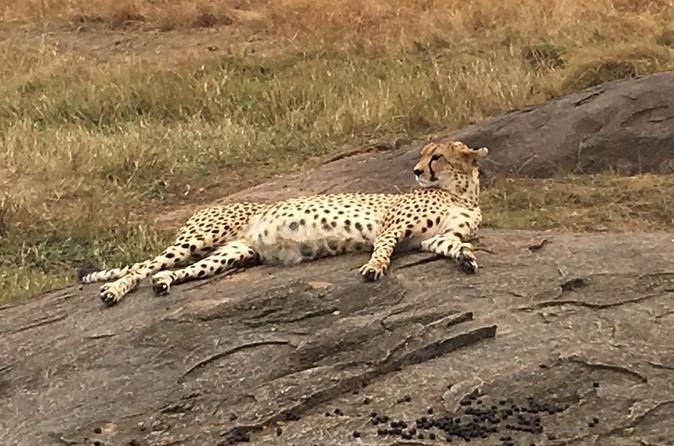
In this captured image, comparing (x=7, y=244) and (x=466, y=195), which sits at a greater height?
(x=466, y=195)

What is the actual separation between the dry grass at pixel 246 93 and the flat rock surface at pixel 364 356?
2025mm

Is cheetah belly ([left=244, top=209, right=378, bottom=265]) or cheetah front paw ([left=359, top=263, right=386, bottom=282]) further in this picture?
cheetah belly ([left=244, top=209, right=378, bottom=265])

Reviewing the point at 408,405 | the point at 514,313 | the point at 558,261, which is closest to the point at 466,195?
the point at 558,261

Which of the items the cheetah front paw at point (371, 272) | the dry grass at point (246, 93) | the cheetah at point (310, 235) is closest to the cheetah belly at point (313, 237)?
the cheetah at point (310, 235)

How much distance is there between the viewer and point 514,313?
5.58 metres

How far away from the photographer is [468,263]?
19.6 feet

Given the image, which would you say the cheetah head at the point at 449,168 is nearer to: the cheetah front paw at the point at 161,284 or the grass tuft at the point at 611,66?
the cheetah front paw at the point at 161,284

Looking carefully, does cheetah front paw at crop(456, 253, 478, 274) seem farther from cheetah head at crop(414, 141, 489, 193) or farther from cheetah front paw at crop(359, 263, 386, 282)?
cheetah head at crop(414, 141, 489, 193)

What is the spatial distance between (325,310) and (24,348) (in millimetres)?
1429

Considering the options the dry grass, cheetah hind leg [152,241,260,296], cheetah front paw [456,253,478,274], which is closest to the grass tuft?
the dry grass

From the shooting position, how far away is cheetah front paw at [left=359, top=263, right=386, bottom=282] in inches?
231

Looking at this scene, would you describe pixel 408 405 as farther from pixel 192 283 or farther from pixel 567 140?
pixel 567 140

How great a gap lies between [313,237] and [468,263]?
882 mm

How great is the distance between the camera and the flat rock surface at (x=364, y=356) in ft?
15.6
